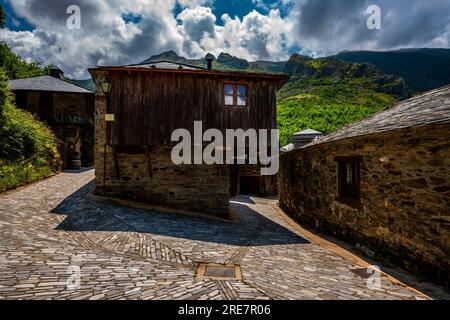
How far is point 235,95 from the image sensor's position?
1091 cm

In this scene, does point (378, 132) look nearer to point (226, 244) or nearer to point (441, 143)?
point (441, 143)

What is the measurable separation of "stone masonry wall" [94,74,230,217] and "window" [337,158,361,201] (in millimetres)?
4599

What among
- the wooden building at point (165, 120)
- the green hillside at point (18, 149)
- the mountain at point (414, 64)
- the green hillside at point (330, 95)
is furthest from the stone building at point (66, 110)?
the mountain at point (414, 64)

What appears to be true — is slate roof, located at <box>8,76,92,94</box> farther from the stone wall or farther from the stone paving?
the stone wall

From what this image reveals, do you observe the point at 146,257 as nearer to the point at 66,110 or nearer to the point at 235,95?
the point at 235,95

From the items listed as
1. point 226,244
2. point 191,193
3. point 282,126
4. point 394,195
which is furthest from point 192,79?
point 282,126

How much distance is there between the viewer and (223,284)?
168 inches

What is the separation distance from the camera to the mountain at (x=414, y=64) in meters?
68.8

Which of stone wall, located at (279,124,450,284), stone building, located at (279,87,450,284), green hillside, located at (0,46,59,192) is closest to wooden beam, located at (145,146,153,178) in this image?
green hillside, located at (0,46,59,192)

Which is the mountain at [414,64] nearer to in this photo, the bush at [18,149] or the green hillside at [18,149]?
the green hillside at [18,149]

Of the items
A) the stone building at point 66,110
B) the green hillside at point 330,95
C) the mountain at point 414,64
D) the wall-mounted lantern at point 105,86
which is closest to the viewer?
the wall-mounted lantern at point 105,86

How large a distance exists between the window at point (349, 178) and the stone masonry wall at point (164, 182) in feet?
15.1

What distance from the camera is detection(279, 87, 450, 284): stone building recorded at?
17.0 feet
